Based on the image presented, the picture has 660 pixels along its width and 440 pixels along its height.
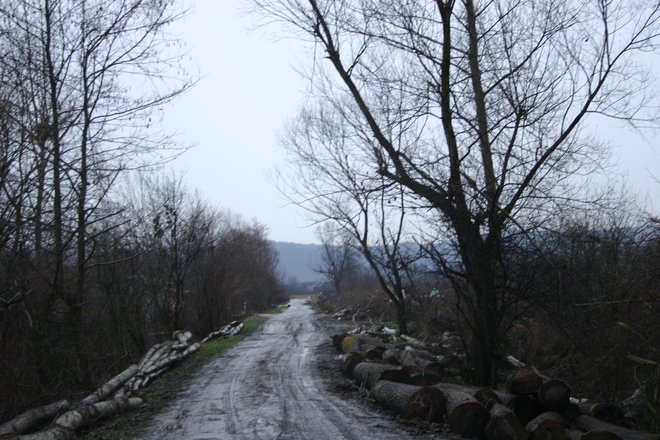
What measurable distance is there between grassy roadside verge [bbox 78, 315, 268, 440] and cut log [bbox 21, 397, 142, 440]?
0.44ft

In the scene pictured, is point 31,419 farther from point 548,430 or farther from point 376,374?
point 548,430

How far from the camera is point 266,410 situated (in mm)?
8836

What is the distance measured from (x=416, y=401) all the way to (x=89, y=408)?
202 inches

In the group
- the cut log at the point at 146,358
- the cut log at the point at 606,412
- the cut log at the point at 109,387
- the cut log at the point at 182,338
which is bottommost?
the cut log at the point at 606,412

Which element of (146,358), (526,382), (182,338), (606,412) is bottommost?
(606,412)

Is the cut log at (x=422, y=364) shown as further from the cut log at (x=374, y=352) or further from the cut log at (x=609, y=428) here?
the cut log at (x=609, y=428)

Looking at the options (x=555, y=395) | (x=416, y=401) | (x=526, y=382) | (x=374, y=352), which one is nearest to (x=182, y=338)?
(x=374, y=352)

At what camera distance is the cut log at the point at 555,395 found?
273 inches

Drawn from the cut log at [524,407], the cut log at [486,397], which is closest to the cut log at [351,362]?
the cut log at [486,397]

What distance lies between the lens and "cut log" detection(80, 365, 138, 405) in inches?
392

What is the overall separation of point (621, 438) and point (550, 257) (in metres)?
4.46

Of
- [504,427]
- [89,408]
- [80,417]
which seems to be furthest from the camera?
[89,408]

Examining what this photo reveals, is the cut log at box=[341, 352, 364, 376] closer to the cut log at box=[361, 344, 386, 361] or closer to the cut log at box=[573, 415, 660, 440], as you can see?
the cut log at box=[361, 344, 386, 361]

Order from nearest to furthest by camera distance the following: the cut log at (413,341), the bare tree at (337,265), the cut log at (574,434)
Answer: the cut log at (574,434)
the cut log at (413,341)
the bare tree at (337,265)
